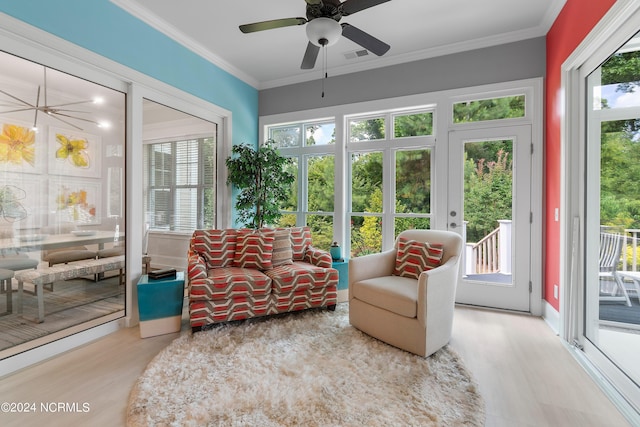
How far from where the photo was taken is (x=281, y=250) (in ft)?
11.0

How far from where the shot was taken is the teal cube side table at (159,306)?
2.56 metres

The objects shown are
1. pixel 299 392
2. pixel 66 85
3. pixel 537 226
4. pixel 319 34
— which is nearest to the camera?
pixel 299 392

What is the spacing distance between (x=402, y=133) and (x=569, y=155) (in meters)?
1.75

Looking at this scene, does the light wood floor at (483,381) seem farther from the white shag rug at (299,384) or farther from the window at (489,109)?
the window at (489,109)

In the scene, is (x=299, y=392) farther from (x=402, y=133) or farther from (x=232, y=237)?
(x=402, y=133)

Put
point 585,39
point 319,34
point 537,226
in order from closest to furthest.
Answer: point 319,34
point 585,39
point 537,226

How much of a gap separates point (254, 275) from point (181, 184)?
64.8 inches

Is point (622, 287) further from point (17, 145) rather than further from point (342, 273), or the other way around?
point (17, 145)

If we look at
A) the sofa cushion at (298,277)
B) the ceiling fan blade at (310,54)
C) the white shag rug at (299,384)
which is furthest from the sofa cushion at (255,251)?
the ceiling fan blade at (310,54)

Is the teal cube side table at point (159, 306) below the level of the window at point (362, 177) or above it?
below

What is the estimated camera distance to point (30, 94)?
2205 mm

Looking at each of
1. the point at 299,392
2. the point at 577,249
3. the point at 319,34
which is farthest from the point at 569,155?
the point at 299,392

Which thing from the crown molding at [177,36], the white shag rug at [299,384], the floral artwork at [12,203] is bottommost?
the white shag rug at [299,384]

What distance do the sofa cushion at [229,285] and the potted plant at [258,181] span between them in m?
1.20
